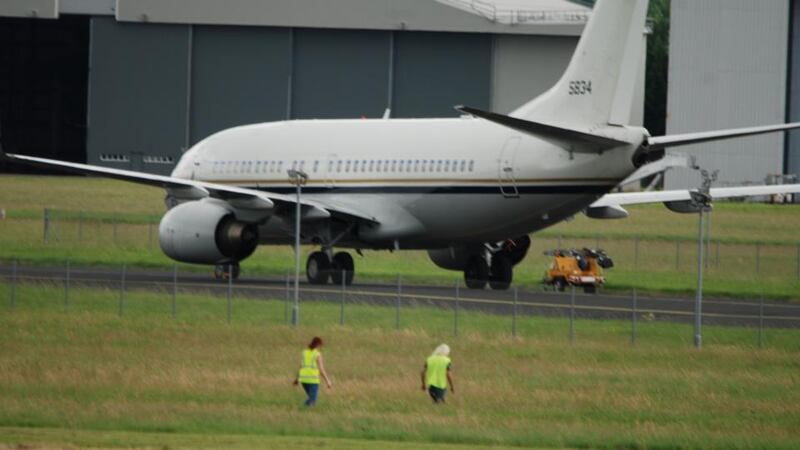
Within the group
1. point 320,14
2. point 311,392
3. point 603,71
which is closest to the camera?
point 311,392

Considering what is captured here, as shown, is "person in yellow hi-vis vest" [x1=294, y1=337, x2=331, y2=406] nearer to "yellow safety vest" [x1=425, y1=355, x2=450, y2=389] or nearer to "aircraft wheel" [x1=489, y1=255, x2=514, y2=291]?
"yellow safety vest" [x1=425, y1=355, x2=450, y2=389]

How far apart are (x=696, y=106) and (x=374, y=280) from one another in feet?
159

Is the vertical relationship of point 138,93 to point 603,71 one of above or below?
above

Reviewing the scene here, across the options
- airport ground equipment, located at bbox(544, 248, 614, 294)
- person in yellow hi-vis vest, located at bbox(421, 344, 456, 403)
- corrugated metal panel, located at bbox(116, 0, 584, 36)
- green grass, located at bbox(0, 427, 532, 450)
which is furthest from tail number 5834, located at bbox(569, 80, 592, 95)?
corrugated metal panel, located at bbox(116, 0, 584, 36)

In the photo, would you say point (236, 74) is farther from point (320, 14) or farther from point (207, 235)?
point (207, 235)

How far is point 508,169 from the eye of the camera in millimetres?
48344

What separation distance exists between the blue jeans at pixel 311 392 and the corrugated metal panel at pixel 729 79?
71204mm

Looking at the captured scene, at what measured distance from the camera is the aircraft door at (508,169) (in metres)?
48.2

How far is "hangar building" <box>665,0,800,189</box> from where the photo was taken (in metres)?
100

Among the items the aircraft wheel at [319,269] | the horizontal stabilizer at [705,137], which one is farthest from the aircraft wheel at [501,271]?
the horizontal stabilizer at [705,137]

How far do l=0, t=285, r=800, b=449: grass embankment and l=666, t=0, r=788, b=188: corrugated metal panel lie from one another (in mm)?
57596

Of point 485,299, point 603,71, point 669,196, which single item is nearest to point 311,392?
point 603,71

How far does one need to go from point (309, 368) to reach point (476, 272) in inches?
889

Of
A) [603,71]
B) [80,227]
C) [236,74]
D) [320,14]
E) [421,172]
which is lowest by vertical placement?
[80,227]
